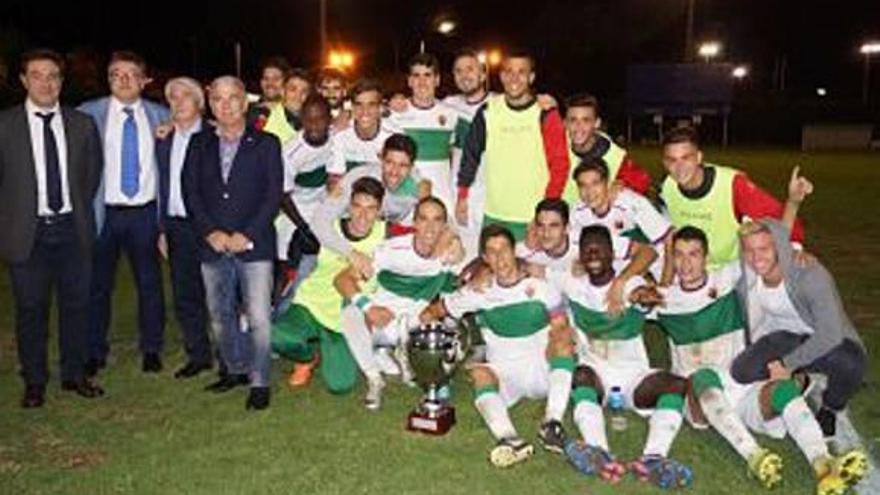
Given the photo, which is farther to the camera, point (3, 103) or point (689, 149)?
point (3, 103)

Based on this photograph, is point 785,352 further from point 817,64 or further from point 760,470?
point 817,64

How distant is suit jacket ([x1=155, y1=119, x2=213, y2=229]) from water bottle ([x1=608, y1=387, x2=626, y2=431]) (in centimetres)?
327

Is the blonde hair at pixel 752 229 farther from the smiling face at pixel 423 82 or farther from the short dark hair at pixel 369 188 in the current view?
the smiling face at pixel 423 82

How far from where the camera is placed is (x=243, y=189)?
6848 mm

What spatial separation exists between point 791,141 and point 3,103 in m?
36.2

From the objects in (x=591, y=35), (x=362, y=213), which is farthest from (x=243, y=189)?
(x=591, y=35)

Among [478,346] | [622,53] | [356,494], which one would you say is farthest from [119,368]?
[622,53]

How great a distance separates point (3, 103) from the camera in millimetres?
24828

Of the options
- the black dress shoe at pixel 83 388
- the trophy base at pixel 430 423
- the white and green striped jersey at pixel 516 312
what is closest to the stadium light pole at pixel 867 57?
the white and green striped jersey at pixel 516 312

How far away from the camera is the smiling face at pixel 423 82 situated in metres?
7.92

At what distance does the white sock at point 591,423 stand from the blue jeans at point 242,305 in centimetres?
215

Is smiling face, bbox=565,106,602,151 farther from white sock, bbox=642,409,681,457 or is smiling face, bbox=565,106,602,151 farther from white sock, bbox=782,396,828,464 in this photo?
white sock, bbox=782,396,828,464

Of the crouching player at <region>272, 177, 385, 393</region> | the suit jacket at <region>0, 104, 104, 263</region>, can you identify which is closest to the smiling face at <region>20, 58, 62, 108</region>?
the suit jacket at <region>0, 104, 104, 263</region>

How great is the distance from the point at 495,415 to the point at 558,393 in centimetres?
38
